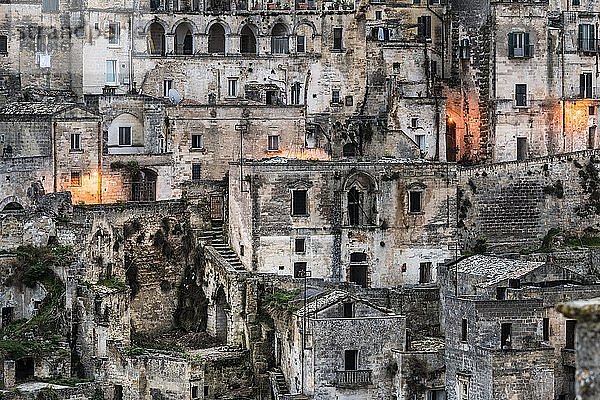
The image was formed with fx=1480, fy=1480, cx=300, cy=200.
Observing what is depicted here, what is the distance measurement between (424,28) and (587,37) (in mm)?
8546

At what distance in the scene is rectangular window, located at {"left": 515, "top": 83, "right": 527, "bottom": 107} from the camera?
67.2 metres

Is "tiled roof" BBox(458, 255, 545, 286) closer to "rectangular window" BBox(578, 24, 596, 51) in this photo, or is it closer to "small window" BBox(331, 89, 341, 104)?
"rectangular window" BBox(578, 24, 596, 51)

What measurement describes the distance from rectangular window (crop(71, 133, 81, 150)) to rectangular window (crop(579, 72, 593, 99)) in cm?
2317

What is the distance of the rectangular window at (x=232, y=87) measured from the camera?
234 feet

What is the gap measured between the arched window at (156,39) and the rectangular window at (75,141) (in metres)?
9.68

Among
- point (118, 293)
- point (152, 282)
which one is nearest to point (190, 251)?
point (152, 282)

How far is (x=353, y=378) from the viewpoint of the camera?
5012 cm

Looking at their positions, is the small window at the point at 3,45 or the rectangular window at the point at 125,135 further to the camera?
the small window at the point at 3,45

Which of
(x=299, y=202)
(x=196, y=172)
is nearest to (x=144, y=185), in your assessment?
(x=196, y=172)

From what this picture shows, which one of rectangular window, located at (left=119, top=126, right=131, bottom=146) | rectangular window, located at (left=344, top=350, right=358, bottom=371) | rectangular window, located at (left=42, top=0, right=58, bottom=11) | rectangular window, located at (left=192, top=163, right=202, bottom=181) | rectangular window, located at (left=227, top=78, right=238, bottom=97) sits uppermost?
rectangular window, located at (left=42, top=0, right=58, bottom=11)

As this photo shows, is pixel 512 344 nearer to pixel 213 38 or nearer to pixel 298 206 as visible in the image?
pixel 298 206

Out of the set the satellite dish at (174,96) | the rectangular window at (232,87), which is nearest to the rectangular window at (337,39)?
the rectangular window at (232,87)

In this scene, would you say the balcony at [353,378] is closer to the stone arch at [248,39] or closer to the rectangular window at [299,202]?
the rectangular window at [299,202]

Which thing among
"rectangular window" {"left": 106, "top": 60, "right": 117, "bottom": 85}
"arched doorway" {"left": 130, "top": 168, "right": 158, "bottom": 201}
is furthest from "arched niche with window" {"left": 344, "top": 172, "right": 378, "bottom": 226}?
"rectangular window" {"left": 106, "top": 60, "right": 117, "bottom": 85}
